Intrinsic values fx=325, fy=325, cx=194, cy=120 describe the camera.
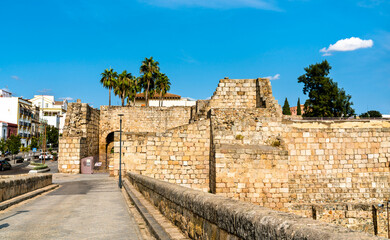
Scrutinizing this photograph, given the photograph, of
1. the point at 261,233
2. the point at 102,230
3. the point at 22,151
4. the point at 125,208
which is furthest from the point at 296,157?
the point at 22,151

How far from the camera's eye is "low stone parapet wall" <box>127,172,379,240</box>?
7.70 feet

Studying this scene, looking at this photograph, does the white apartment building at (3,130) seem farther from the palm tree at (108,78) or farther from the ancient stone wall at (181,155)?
the ancient stone wall at (181,155)

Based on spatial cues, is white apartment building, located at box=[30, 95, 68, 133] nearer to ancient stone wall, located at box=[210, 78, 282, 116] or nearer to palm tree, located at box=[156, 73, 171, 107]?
palm tree, located at box=[156, 73, 171, 107]

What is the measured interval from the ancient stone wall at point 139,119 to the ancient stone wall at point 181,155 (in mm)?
15803

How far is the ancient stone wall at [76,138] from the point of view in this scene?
26.9 metres

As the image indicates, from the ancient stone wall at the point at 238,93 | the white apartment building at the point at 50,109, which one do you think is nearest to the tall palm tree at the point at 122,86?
the ancient stone wall at the point at 238,93

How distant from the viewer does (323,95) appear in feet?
191

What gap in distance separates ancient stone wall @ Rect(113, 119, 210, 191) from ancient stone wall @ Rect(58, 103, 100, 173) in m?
12.5

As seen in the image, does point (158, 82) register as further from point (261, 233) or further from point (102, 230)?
point (261, 233)

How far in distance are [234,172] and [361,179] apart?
7512 mm

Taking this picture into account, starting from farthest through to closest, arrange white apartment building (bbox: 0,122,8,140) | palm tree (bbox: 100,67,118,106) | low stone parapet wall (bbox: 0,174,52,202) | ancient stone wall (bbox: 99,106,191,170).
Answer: white apartment building (bbox: 0,122,8,140)
palm tree (bbox: 100,67,118,106)
ancient stone wall (bbox: 99,106,191,170)
low stone parapet wall (bbox: 0,174,52,202)

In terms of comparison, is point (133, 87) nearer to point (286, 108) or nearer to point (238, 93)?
point (238, 93)

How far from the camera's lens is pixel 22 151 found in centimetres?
7994

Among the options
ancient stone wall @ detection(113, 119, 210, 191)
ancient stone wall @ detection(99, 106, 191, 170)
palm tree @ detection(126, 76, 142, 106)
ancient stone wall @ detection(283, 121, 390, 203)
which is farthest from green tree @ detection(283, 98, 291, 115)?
ancient stone wall @ detection(113, 119, 210, 191)
